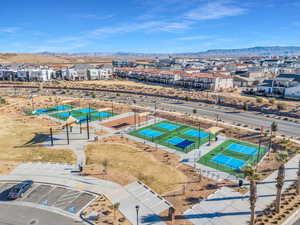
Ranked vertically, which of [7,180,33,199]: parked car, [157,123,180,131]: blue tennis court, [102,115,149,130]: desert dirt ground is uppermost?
[102,115,149,130]: desert dirt ground

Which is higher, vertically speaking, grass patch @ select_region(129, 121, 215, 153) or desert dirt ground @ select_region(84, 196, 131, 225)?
grass patch @ select_region(129, 121, 215, 153)

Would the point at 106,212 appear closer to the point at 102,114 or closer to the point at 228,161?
the point at 228,161

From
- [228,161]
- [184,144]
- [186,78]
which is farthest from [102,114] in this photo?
[186,78]

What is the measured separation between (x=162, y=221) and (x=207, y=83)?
98.4 m

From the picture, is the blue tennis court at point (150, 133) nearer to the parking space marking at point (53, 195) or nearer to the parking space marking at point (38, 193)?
the parking space marking at point (53, 195)

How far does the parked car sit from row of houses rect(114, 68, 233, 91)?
99318mm

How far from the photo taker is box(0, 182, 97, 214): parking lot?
27.2m

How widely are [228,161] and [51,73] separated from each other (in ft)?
458

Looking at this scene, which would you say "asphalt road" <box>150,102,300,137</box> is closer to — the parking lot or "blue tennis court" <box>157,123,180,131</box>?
"blue tennis court" <box>157,123,180,131</box>

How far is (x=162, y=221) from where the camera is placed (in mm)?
24516

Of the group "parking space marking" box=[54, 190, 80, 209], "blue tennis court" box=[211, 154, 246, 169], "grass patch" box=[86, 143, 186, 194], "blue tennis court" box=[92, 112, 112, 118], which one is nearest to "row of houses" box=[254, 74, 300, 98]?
"blue tennis court" box=[211, 154, 246, 169]

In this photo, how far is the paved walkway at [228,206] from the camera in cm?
2504

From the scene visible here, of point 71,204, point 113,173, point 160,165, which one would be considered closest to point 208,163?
point 160,165

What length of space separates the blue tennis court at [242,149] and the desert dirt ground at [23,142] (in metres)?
32.2
